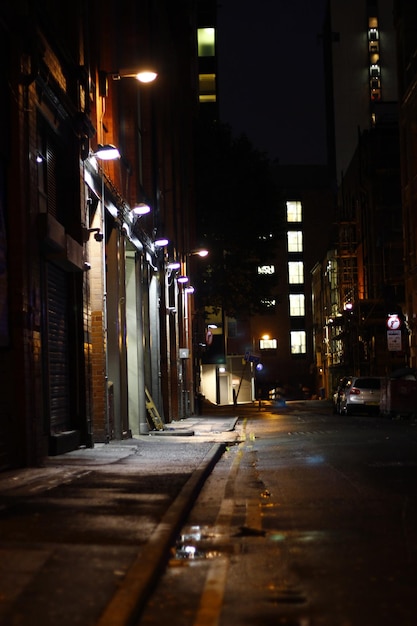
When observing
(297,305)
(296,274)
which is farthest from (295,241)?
(297,305)

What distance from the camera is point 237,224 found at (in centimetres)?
5012

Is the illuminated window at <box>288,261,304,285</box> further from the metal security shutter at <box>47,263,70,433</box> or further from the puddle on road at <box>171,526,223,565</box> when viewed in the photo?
the puddle on road at <box>171,526,223,565</box>

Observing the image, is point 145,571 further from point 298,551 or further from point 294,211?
point 294,211

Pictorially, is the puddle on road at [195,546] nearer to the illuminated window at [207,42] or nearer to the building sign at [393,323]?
the building sign at [393,323]

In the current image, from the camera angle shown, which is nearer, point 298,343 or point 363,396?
point 363,396

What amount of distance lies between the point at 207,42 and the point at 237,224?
45259 mm

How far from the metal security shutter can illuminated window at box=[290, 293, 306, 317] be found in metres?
81.2

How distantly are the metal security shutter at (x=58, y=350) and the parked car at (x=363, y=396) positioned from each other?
21.3 metres

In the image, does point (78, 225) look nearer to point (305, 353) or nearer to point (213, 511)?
point (213, 511)

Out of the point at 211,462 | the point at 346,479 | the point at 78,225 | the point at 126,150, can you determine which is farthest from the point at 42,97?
the point at 126,150

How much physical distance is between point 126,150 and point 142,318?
15.3 feet

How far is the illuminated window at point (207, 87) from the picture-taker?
90.1 m

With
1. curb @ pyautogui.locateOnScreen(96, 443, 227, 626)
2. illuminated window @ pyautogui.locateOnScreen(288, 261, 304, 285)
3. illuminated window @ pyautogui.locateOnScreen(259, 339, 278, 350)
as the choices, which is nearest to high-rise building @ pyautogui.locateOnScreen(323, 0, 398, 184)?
illuminated window @ pyautogui.locateOnScreen(288, 261, 304, 285)

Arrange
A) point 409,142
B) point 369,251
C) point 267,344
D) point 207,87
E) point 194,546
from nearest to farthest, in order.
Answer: point 194,546 → point 409,142 → point 369,251 → point 207,87 → point 267,344
